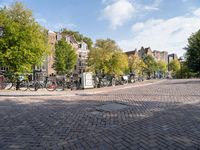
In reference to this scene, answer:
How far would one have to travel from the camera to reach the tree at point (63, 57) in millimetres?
48281

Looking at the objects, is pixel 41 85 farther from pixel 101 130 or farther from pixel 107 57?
pixel 107 57

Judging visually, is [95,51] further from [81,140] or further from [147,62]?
[81,140]

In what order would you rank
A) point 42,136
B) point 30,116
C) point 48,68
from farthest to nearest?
point 48,68 → point 30,116 → point 42,136

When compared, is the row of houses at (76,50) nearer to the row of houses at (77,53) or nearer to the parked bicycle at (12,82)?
the row of houses at (77,53)

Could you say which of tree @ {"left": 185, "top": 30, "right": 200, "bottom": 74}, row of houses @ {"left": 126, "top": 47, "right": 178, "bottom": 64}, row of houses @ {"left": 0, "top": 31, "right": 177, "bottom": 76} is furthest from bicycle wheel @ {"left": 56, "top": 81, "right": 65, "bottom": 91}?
row of houses @ {"left": 126, "top": 47, "right": 178, "bottom": 64}

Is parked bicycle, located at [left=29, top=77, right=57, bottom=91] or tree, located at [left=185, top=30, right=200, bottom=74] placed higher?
tree, located at [left=185, top=30, right=200, bottom=74]

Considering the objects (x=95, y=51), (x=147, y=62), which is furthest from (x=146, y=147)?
(x=147, y=62)

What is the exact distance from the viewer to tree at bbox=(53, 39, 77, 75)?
158 feet

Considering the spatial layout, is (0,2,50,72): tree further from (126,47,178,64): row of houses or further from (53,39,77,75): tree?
(126,47,178,64): row of houses

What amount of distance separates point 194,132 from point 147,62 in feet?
244

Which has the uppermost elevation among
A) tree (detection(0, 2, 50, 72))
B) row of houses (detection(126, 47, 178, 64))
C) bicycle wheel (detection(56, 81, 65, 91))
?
row of houses (detection(126, 47, 178, 64))

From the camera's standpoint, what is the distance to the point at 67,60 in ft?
164

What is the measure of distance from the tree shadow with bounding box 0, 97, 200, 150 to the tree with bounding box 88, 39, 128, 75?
39799 mm

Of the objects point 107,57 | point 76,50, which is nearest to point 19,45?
point 107,57
